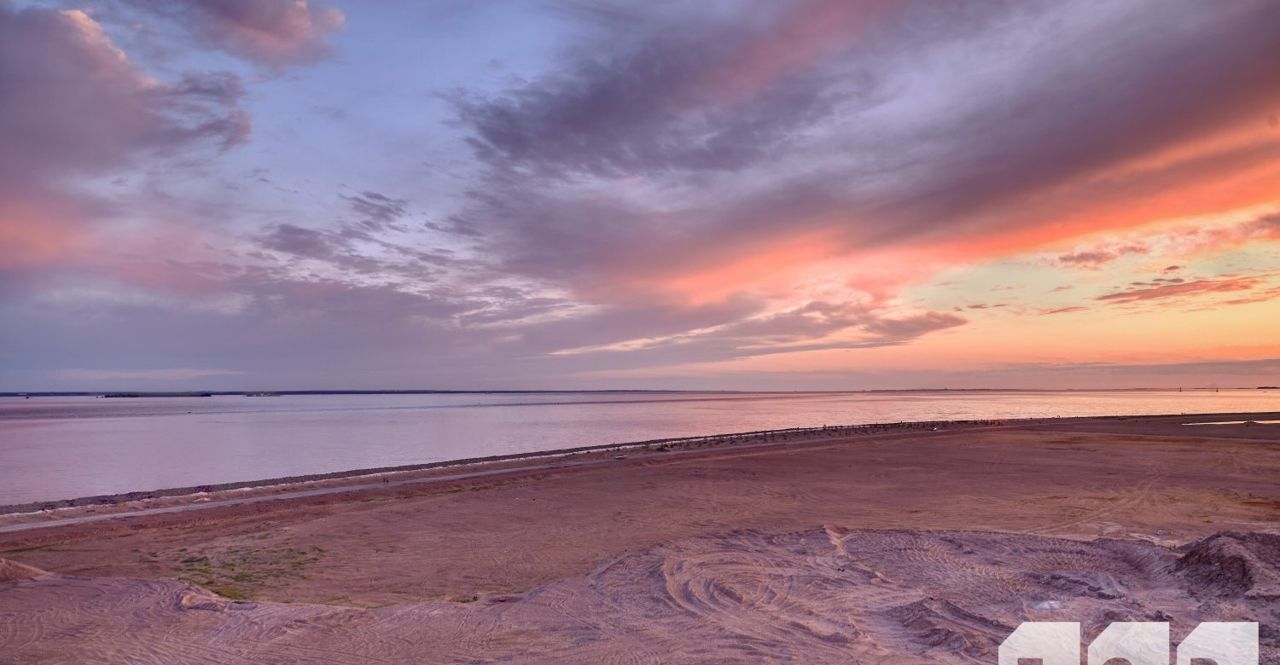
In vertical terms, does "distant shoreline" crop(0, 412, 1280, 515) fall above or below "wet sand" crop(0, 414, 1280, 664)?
below

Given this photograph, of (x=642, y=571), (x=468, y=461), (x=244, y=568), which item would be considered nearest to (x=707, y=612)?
(x=642, y=571)

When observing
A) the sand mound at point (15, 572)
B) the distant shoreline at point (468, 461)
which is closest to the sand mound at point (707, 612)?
the sand mound at point (15, 572)

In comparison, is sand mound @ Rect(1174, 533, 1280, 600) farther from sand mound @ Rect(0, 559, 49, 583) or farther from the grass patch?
sand mound @ Rect(0, 559, 49, 583)

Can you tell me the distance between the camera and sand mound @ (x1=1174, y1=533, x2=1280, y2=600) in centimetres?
804

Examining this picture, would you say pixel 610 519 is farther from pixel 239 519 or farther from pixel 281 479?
pixel 281 479

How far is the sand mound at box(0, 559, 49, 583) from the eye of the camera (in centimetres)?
1022

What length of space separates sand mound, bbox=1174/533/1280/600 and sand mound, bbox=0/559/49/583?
16.4m

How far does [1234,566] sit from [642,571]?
774 cm

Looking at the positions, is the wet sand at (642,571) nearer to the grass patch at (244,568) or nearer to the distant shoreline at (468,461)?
the grass patch at (244,568)

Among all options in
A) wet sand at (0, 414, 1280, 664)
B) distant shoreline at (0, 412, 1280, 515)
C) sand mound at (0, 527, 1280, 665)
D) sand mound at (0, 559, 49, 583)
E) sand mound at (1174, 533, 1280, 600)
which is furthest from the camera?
distant shoreline at (0, 412, 1280, 515)

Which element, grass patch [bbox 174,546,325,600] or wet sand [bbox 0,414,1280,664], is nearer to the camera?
wet sand [bbox 0,414,1280,664]

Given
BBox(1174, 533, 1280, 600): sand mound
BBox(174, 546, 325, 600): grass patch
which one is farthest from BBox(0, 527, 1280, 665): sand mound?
BBox(174, 546, 325, 600): grass patch

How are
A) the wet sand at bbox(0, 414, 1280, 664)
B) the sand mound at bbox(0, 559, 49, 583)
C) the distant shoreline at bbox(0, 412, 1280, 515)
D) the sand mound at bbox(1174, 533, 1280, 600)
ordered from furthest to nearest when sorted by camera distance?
the distant shoreline at bbox(0, 412, 1280, 515)
the sand mound at bbox(0, 559, 49, 583)
the sand mound at bbox(1174, 533, 1280, 600)
the wet sand at bbox(0, 414, 1280, 664)

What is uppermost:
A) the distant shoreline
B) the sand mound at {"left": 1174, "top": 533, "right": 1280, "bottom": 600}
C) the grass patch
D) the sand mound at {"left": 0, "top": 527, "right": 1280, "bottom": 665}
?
the sand mound at {"left": 1174, "top": 533, "right": 1280, "bottom": 600}
